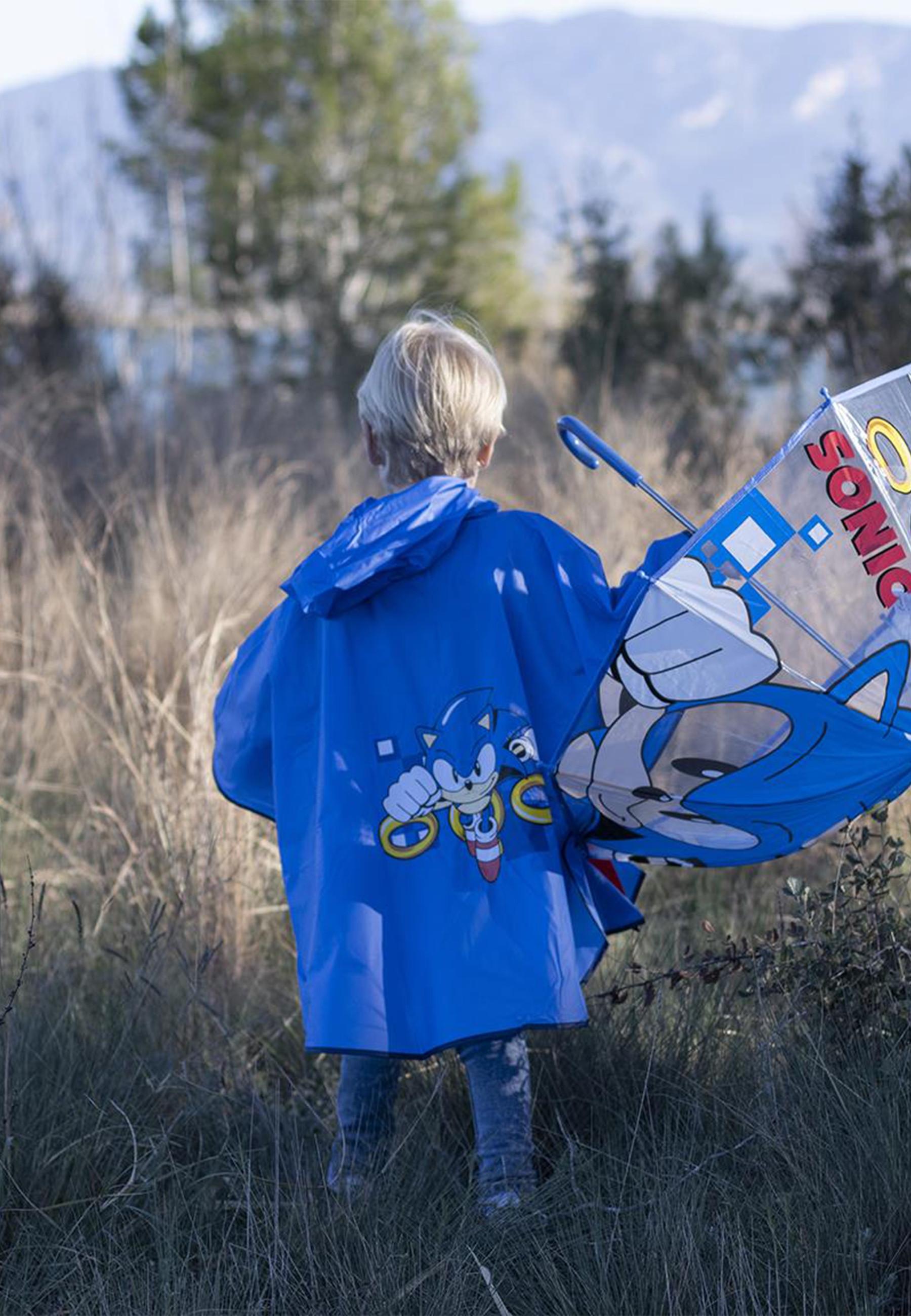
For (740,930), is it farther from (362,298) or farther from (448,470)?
Answer: (362,298)

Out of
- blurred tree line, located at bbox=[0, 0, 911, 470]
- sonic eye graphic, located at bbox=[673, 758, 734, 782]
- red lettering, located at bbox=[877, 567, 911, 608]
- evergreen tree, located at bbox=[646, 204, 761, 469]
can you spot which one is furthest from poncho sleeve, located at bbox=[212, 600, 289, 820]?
blurred tree line, located at bbox=[0, 0, 911, 470]

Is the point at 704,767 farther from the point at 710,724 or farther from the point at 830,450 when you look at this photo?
the point at 830,450

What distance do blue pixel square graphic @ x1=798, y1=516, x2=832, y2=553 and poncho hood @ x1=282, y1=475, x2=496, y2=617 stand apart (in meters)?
0.54

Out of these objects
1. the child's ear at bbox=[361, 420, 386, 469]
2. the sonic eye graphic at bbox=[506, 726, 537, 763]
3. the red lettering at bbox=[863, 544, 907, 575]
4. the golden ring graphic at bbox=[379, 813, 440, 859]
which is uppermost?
the child's ear at bbox=[361, 420, 386, 469]

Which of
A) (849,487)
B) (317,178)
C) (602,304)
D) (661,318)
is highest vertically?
(317,178)

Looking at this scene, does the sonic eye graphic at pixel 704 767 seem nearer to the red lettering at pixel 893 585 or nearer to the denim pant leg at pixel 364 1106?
the red lettering at pixel 893 585

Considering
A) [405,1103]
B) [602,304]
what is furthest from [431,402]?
[602,304]

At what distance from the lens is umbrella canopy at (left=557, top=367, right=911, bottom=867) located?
2234mm

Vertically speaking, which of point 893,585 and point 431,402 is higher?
point 431,402

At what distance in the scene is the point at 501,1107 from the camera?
2.49 m

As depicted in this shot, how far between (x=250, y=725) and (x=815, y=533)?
3.39 feet

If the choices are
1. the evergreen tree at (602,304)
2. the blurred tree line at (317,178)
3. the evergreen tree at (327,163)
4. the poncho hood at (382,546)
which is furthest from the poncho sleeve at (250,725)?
the evergreen tree at (327,163)

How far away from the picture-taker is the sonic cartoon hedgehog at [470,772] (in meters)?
2.41

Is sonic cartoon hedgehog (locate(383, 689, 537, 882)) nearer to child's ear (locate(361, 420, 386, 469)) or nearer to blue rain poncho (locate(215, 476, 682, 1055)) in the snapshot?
blue rain poncho (locate(215, 476, 682, 1055))
